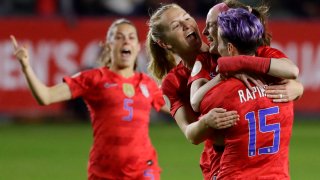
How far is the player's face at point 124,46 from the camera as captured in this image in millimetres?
7051

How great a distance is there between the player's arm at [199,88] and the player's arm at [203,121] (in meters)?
0.09

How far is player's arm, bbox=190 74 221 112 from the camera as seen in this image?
14.9 ft

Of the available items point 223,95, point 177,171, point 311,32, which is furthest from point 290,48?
point 223,95

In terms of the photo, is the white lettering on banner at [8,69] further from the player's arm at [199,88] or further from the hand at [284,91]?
the hand at [284,91]

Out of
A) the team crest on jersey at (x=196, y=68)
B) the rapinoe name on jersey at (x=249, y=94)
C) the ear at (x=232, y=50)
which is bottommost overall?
the rapinoe name on jersey at (x=249, y=94)

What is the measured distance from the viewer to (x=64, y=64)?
50.1 ft

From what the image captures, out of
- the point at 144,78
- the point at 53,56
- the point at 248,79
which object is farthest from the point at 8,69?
the point at 248,79

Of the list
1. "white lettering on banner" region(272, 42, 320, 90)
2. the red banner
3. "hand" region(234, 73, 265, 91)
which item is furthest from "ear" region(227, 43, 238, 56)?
"white lettering on banner" region(272, 42, 320, 90)

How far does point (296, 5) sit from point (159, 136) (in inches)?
191

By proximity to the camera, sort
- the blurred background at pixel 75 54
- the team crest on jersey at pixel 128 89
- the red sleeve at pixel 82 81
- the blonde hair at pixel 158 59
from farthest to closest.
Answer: the blurred background at pixel 75 54, the team crest on jersey at pixel 128 89, the red sleeve at pixel 82 81, the blonde hair at pixel 158 59

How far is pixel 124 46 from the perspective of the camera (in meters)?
7.02

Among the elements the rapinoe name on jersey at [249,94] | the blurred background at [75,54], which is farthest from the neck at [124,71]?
the blurred background at [75,54]

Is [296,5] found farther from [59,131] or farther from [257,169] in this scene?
[257,169]

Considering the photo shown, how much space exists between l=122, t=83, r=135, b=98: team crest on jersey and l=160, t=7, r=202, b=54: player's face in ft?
5.59
